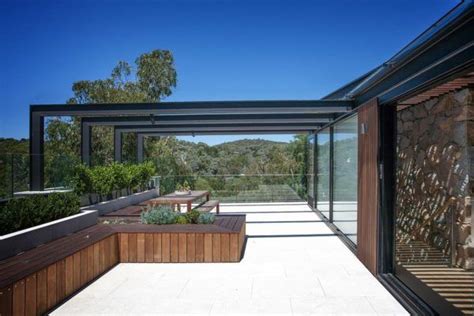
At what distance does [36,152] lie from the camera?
8438mm

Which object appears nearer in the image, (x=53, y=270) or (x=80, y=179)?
(x=53, y=270)

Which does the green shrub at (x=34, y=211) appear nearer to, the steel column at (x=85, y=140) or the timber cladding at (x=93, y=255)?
the timber cladding at (x=93, y=255)

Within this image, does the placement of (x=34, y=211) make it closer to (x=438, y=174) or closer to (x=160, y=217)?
(x=160, y=217)

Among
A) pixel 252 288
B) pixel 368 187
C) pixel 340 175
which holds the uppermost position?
pixel 340 175

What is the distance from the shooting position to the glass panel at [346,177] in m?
7.07

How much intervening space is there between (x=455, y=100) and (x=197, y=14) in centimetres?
934

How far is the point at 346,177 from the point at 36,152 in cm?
601

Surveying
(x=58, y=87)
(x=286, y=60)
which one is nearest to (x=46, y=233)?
(x=286, y=60)

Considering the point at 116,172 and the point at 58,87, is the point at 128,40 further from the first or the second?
the point at 116,172

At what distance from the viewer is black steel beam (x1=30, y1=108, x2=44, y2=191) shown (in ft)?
25.9

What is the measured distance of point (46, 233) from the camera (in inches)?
216

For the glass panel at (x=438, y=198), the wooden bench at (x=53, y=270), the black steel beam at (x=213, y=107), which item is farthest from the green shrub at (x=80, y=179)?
the glass panel at (x=438, y=198)

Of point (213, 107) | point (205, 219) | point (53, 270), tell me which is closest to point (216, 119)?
point (213, 107)

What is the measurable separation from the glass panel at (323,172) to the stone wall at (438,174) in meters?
2.34
